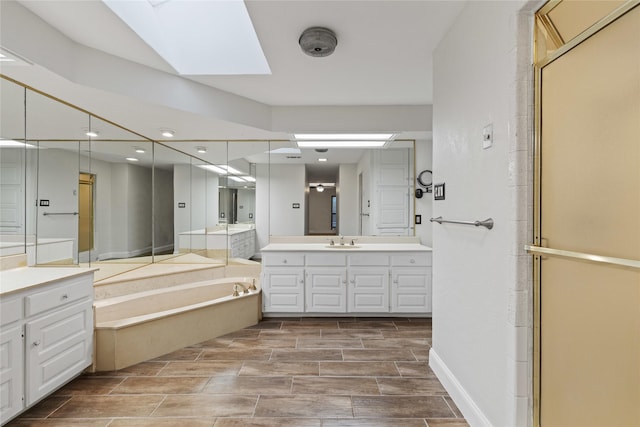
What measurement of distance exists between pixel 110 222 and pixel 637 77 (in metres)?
4.14

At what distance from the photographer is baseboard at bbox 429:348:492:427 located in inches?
62.1

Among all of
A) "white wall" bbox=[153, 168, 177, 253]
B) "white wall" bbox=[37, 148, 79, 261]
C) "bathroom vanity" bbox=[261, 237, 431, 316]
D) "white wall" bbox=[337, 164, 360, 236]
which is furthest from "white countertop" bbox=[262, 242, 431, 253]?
"white wall" bbox=[37, 148, 79, 261]

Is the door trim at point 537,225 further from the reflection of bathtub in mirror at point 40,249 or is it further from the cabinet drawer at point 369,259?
the reflection of bathtub in mirror at point 40,249

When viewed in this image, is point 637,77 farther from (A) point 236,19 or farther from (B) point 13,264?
(B) point 13,264

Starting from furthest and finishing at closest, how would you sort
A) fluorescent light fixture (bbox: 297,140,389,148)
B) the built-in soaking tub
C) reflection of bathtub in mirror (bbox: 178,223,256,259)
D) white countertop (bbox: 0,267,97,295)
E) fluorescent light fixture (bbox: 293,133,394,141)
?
reflection of bathtub in mirror (bbox: 178,223,256,259)
fluorescent light fixture (bbox: 297,140,389,148)
fluorescent light fixture (bbox: 293,133,394,141)
the built-in soaking tub
white countertop (bbox: 0,267,97,295)

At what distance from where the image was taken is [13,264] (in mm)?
2217

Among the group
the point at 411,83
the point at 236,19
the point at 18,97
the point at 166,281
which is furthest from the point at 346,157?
the point at 18,97

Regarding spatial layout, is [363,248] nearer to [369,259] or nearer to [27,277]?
[369,259]

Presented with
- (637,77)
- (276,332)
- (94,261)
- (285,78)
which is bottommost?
(276,332)

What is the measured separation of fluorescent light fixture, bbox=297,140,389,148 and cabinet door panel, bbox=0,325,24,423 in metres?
2.90

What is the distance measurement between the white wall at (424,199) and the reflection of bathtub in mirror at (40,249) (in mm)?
3721

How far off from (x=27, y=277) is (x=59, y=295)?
0.72 feet

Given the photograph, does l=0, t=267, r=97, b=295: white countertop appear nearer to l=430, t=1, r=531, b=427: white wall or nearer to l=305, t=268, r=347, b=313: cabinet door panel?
l=305, t=268, r=347, b=313: cabinet door panel

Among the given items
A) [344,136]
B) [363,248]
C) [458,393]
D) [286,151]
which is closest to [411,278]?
[363,248]
